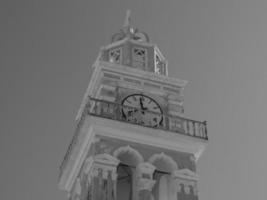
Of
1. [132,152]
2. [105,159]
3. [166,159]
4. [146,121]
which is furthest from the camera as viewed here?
[146,121]

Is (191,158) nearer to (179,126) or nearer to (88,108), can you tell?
(179,126)

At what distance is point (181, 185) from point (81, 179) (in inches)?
150

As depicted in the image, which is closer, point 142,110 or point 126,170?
point 126,170

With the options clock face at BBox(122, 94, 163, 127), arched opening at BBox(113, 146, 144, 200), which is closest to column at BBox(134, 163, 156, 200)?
arched opening at BBox(113, 146, 144, 200)

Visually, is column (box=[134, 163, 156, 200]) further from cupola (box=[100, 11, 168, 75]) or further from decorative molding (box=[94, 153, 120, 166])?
cupola (box=[100, 11, 168, 75])

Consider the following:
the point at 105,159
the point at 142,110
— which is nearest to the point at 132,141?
the point at 142,110

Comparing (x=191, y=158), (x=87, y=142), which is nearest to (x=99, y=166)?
(x=87, y=142)

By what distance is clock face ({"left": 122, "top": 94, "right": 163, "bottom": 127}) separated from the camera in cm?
3192

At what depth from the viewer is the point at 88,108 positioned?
31797 millimetres

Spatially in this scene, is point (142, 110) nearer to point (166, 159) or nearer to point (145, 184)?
point (166, 159)

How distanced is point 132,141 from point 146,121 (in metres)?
1.18

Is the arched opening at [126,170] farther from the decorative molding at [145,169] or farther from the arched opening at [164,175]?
the arched opening at [164,175]

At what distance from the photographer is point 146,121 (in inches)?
1261

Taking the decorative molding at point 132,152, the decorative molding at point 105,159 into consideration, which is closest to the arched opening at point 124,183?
the decorative molding at point 132,152
